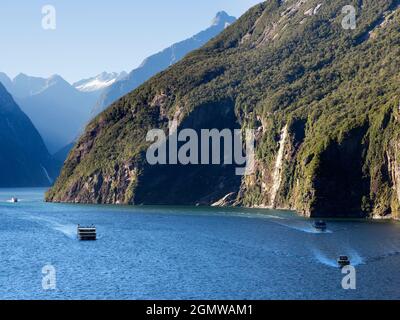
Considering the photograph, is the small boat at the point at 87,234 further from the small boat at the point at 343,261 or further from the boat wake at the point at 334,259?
the small boat at the point at 343,261

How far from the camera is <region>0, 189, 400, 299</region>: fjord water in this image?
10894 centimetres

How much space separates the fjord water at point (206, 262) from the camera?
4289 inches

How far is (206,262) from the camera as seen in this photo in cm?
13712

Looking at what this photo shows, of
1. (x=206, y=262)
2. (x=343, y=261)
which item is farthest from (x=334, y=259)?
(x=206, y=262)

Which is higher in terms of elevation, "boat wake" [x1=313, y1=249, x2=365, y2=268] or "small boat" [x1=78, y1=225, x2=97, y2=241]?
"boat wake" [x1=313, y1=249, x2=365, y2=268]

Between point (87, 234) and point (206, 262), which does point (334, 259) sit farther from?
point (87, 234)

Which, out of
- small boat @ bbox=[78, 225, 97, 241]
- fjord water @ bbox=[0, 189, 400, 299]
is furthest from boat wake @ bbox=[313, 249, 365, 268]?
small boat @ bbox=[78, 225, 97, 241]

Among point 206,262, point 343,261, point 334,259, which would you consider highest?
point 343,261

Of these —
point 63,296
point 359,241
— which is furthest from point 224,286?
point 359,241

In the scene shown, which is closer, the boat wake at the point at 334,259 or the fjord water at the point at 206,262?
the fjord water at the point at 206,262

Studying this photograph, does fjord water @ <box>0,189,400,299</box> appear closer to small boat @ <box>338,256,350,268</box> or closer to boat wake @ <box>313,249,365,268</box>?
boat wake @ <box>313,249,365,268</box>

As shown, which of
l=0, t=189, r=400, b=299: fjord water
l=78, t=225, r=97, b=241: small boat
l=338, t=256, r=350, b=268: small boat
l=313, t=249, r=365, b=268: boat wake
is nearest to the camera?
l=0, t=189, r=400, b=299: fjord water

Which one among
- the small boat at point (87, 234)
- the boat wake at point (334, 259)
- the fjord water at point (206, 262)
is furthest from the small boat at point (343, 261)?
the small boat at point (87, 234)
